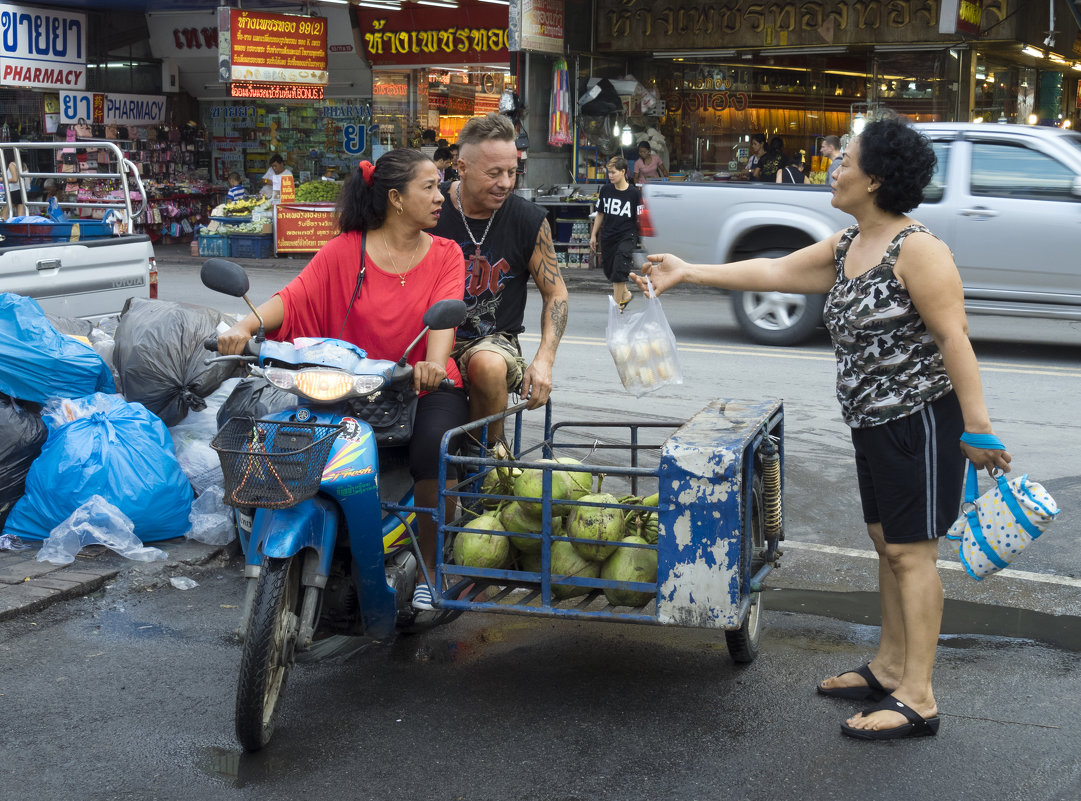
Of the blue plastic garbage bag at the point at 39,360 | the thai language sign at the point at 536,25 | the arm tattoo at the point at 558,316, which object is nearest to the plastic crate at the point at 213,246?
the thai language sign at the point at 536,25

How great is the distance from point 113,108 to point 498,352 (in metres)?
19.8

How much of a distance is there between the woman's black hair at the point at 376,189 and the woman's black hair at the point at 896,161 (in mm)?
1547

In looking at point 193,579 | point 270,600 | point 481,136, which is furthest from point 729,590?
point 193,579

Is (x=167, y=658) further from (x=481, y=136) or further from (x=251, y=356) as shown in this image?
(x=481, y=136)

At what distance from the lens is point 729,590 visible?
3.53 meters

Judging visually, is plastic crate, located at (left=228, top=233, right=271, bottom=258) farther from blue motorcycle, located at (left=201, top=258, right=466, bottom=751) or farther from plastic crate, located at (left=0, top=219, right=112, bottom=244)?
blue motorcycle, located at (left=201, top=258, right=466, bottom=751)

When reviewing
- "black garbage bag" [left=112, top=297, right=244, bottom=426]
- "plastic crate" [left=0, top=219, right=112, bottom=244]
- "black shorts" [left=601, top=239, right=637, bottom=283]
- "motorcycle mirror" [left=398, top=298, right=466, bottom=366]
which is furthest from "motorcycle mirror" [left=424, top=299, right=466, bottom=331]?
"black shorts" [left=601, top=239, right=637, bottom=283]

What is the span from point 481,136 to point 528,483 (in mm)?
1395

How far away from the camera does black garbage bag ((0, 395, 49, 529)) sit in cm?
529

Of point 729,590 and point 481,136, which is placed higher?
point 481,136

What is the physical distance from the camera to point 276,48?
58.2 ft

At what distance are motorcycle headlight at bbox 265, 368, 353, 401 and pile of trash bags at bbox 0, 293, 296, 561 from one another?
4.55ft

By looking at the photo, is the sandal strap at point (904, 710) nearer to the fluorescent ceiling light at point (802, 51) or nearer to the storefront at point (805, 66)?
the storefront at point (805, 66)

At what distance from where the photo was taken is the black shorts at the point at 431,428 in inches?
157
